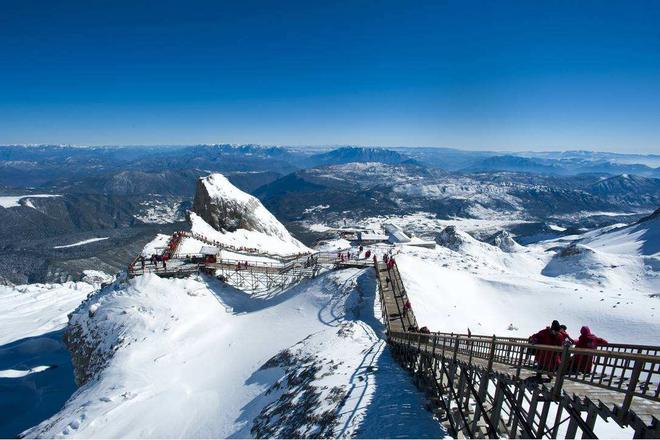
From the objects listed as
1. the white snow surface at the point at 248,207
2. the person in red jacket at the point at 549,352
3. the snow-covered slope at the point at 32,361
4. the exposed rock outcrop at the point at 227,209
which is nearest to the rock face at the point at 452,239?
the white snow surface at the point at 248,207

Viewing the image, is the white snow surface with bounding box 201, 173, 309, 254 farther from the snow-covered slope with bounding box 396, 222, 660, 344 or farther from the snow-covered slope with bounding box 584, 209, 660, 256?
the snow-covered slope with bounding box 584, 209, 660, 256

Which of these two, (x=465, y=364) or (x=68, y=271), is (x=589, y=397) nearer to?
(x=465, y=364)

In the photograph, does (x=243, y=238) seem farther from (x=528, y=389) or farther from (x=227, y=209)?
(x=528, y=389)

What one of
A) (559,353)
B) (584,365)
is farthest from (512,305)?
(584,365)

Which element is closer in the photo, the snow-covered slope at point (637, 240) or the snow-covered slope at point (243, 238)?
the snow-covered slope at point (243, 238)

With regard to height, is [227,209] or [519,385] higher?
[519,385]

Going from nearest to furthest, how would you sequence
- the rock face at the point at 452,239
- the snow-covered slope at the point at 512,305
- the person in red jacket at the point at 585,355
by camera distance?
the person in red jacket at the point at 585,355
the snow-covered slope at the point at 512,305
the rock face at the point at 452,239

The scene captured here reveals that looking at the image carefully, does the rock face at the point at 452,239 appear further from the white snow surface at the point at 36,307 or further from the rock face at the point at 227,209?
the white snow surface at the point at 36,307
